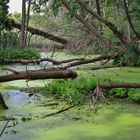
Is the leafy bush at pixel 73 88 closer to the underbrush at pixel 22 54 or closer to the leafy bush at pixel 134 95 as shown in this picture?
the leafy bush at pixel 134 95

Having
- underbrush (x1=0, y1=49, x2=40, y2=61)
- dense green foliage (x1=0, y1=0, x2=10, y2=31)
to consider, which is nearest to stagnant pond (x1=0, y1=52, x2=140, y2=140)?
dense green foliage (x1=0, y1=0, x2=10, y2=31)

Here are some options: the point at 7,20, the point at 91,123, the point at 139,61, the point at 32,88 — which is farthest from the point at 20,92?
the point at 7,20

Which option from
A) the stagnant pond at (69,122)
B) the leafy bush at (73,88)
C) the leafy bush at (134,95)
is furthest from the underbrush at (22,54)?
the leafy bush at (134,95)

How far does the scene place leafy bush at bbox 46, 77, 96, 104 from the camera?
8682mm

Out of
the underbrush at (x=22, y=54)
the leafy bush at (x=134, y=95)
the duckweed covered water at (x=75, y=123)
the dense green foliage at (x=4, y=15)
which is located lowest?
the duckweed covered water at (x=75, y=123)

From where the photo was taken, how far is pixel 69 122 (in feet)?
22.7

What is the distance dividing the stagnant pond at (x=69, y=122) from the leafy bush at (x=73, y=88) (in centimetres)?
26

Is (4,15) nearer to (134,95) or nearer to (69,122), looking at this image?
(134,95)

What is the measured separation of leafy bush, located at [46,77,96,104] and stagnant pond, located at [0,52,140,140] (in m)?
0.26

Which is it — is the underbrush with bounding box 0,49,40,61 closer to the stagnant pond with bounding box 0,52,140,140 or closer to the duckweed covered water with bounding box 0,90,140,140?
the stagnant pond with bounding box 0,52,140,140

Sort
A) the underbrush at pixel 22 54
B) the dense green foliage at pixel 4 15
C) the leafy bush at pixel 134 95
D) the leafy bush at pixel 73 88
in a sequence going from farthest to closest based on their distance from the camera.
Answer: the underbrush at pixel 22 54 → the dense green foliage at pixel 4 15 → the leafy bush at pixel 73 88 → the leafy bush at pixel 134 95

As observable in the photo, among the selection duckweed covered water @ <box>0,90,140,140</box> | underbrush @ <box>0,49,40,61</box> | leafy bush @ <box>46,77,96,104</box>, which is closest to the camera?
duckweed covered water @ <box>0,90,140,140</box>

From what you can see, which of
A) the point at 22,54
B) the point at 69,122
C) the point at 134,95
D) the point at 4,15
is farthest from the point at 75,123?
the point at 22,54

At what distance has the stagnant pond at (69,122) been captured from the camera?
20.2 ft
